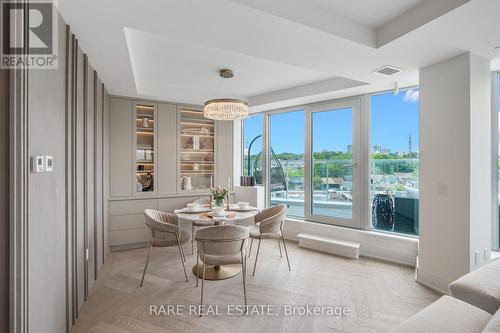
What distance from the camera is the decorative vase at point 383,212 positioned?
397cm

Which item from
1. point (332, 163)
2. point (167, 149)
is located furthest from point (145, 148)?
point (332, 163)

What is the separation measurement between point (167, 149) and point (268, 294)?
10.4ft

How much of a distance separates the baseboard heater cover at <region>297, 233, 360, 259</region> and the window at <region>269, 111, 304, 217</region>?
79cm

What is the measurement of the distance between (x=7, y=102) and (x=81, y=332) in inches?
76.0

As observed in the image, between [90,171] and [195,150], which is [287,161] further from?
[90,171]

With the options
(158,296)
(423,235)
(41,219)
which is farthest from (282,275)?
(41,219)

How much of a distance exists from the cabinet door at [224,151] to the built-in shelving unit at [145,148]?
1.28 m

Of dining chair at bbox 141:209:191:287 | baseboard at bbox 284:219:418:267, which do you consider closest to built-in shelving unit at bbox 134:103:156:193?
dining chair at bbox 141:209:191:287

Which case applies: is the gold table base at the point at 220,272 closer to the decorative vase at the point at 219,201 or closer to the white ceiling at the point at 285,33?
the decorative vase at the point at 219,201

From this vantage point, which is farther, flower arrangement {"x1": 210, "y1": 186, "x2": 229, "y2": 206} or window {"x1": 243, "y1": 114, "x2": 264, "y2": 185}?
window {"x1": 243, "y1": 114, "x2": 264, "y2": 185}

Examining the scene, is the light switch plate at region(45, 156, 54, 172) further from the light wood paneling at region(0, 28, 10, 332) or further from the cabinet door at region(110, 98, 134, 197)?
the cabinet door at region(110, 98, 134, 197)

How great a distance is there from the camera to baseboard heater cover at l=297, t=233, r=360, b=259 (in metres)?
3.82

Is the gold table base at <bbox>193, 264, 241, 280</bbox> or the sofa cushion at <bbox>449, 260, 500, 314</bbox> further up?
the sofa cushion at <bbox>449, 260, 500, 314</bbox>

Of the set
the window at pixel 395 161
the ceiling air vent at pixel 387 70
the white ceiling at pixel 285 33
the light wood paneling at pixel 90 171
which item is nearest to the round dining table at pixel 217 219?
the light wood paneling at pixel 90 171
